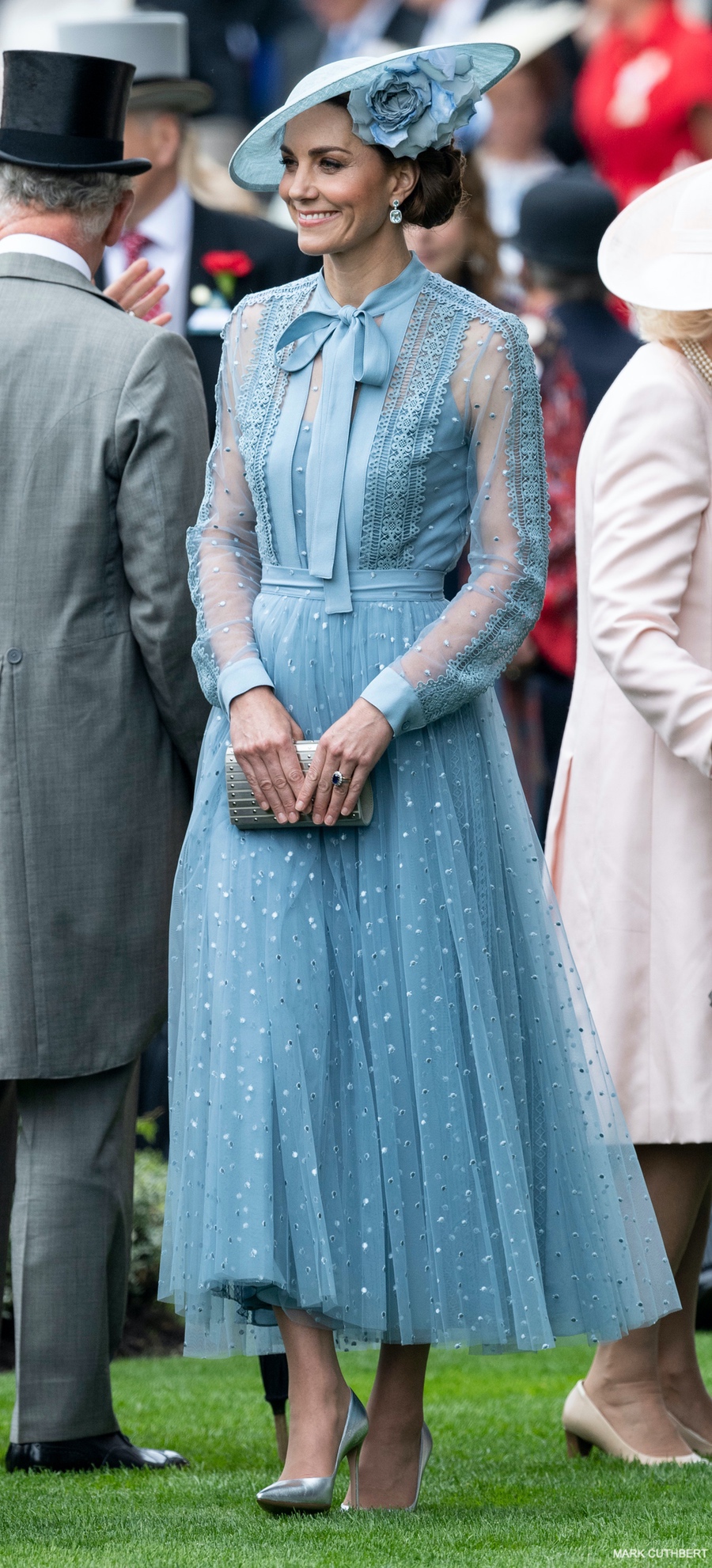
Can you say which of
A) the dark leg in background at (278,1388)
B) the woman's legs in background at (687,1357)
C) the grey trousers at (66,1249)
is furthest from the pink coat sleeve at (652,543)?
the dark leg in background at (278,1388)

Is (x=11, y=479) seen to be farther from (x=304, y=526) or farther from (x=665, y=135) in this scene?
(x=665, y=135)

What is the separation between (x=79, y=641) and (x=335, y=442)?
0.61m

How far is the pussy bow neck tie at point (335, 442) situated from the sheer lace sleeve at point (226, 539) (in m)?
0.14

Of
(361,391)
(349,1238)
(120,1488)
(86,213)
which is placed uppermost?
(86,213)

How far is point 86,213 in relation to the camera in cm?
350

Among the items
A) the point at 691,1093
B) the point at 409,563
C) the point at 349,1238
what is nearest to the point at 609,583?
the point at 409,563

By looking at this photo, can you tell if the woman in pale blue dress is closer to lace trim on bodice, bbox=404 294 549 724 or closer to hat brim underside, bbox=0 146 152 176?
lace trim on bodice, bbox=404 294 549 724

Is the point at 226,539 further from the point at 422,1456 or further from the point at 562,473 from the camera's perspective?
the point at 562,473

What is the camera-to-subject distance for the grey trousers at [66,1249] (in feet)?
11.0

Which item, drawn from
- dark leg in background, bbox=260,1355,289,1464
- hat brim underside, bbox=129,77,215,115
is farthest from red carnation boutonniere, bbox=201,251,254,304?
dark leg in background, bbox=260,1355,289,1464

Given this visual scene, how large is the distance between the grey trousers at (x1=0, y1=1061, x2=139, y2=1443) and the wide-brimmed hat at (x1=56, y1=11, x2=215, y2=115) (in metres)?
3.16

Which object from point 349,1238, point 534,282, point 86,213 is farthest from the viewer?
point 534,282

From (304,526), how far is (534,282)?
381 cm

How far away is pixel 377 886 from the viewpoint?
2.88 m
